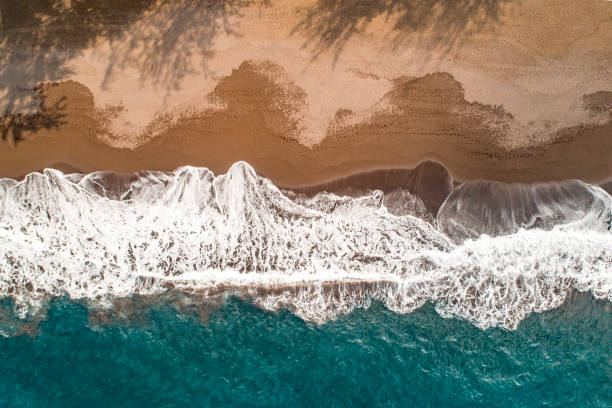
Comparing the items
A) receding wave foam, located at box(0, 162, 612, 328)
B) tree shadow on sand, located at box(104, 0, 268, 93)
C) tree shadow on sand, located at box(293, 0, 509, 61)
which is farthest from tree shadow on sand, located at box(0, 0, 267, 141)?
receding wave foam, located at box(0, 162, 612, 328)

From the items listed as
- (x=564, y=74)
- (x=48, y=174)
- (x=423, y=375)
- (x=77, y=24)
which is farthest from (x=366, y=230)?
(x=77, y=24)

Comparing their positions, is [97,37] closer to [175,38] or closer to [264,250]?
[175,38]

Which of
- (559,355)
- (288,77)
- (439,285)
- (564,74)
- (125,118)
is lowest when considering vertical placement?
(559,355)

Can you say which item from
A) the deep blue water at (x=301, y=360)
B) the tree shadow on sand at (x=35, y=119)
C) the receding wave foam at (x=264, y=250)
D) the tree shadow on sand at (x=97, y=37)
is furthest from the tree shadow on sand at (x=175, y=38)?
the deep blue water at (x=301, y=360)

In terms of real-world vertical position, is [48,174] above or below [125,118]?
below

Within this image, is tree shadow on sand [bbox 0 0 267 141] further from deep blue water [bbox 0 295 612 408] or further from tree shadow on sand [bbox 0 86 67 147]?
deep blue water [bbox 0 295 612 408]

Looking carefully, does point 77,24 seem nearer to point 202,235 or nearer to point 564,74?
point 202,235

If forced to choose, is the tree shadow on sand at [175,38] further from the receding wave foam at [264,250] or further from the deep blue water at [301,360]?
the deep blue water at [301,360]
